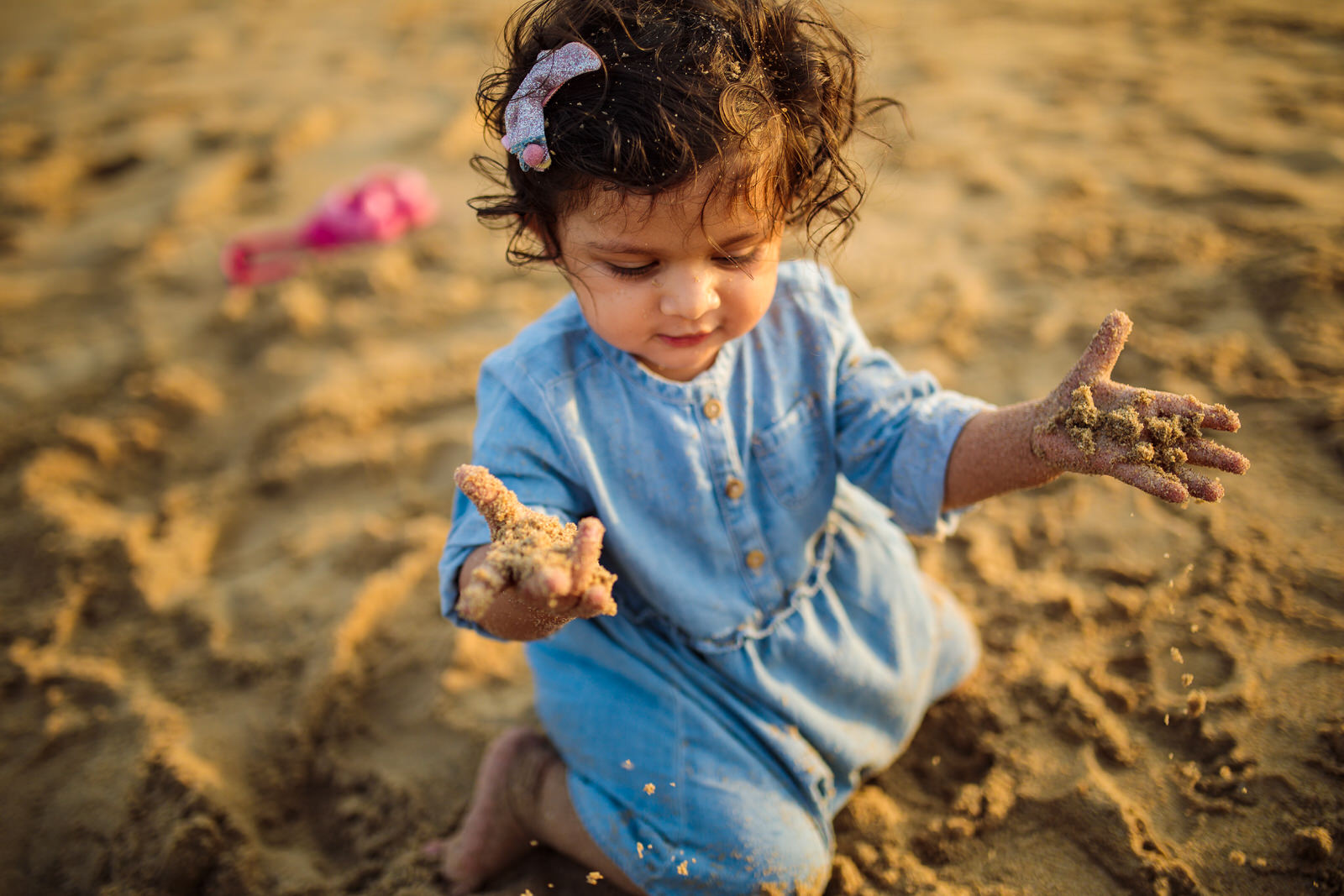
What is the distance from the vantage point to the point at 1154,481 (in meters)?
1.08

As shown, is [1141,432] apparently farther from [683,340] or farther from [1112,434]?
[683,340]

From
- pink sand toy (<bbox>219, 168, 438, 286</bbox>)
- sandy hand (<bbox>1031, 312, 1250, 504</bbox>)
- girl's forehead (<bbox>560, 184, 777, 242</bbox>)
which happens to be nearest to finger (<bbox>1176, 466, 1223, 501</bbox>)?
sandy hand (<bbox>1031, 312, 1250, 504</bbox>)

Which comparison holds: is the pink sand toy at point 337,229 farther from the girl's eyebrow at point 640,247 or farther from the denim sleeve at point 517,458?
the girl's eyebrow at point 640,247

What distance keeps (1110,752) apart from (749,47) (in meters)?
1.37

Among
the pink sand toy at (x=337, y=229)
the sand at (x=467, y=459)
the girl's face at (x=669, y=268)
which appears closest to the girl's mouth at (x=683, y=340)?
the girl's face at (x=669, y=268)

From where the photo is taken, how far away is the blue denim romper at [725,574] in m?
1.35

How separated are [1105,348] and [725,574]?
2.25 feet

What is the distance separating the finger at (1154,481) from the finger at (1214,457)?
0.17 ft

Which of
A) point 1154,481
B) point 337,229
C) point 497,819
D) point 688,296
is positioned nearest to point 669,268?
point 688,296

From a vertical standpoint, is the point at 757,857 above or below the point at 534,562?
below

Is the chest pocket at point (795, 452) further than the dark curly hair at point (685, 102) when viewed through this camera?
Yes

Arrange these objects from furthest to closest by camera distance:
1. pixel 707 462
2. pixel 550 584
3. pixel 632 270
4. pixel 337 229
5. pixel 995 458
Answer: pixel 337 229 < pixel 707 462 < pixel 995 458 < pixel 632 270 < pixel 550 584

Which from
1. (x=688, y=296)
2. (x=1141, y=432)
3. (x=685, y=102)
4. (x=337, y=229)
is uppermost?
(x=685, y=102)

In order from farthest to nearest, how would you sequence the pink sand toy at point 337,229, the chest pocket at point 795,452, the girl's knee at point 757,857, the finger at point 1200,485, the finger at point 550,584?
1. the pink sand toy at point 337,229
2. the chest pocket at point 795,452
3. the girl's knee at point 757,857
4. the finger at point 1200,485
5. the finger at point 550,584
